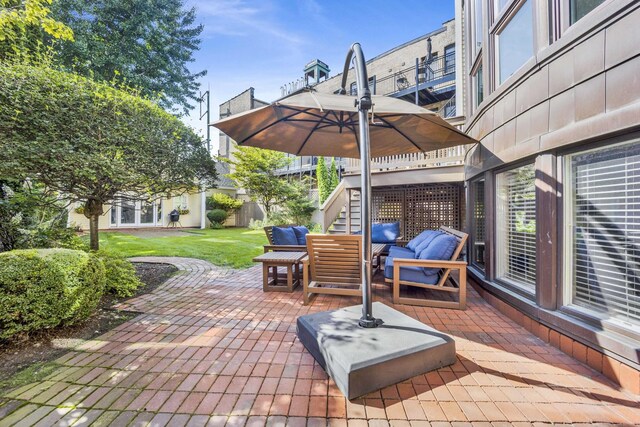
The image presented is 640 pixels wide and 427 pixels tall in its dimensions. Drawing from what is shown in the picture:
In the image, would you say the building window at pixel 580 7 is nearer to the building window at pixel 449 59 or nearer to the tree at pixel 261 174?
the building window at pixel 449 59

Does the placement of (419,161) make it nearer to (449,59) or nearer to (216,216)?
(449,59)

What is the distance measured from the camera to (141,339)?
2.87 meters

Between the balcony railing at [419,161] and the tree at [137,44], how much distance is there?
6308 millimetres

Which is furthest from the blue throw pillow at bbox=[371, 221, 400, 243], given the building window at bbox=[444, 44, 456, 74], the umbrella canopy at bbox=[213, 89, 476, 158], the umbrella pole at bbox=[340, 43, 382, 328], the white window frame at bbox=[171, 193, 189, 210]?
the white window frame at bbox=[171, 193, 189, 210]

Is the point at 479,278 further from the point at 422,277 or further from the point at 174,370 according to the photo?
the point at 174,370

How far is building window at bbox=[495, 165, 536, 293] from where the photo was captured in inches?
127

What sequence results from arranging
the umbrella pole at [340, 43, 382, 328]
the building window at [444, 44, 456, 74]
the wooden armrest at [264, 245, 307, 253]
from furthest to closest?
the building window at [444, 44, 456, 74] → the wooden armrest at [264, 245, 307, 253] → the umbrella pole at [340, 43, 382, 328]

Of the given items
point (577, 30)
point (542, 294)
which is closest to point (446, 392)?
point (542, 294)

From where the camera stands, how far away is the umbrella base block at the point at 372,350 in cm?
200

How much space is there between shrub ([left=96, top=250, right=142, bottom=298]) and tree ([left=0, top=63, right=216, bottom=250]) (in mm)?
1238

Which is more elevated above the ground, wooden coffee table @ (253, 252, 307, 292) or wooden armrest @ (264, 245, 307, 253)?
wooden armrest @ (264, 245, 307, 253)

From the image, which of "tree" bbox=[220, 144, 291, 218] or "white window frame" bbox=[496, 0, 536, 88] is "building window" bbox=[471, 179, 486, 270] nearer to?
"white window frame" bbox=[496, 0, 536, 88]

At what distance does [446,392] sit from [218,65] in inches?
479

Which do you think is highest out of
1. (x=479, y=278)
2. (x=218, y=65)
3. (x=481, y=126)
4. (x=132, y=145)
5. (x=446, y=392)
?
(x=218, y=65)
